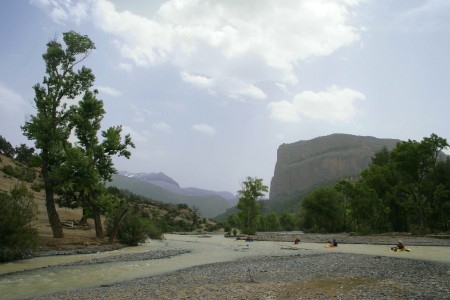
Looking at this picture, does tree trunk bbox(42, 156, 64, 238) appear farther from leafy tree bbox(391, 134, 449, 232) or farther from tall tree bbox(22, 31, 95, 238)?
leafy tree bbox(391, 134, 449, 232)

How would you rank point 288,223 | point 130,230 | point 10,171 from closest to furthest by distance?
point 130,230
point 10,171
point 288,223

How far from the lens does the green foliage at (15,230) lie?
71.8ft

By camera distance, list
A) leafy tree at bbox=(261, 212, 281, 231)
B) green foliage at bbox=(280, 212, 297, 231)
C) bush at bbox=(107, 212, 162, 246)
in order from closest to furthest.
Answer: bush at bbox=(107, 212, 162, 246)
leafy tree at bbox=(261, 212, 281, 231)
green foliage at bbox=(280, 212, 297, 231)

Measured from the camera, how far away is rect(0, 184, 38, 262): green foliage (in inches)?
861

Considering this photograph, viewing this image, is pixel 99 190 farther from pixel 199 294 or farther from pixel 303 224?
pixel 303 224

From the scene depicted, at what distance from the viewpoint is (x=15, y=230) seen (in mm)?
22391

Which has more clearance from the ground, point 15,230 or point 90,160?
point 90,160

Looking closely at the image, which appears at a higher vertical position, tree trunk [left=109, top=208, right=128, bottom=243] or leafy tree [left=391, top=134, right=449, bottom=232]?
leafy tree [left=391, top=134, right=449, bottom=232]

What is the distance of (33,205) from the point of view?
24.7m

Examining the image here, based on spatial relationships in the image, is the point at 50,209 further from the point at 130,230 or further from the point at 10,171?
the point at 10,171

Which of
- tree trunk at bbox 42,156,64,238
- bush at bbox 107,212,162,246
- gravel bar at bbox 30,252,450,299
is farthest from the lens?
bush at bbox 107,212,162,246

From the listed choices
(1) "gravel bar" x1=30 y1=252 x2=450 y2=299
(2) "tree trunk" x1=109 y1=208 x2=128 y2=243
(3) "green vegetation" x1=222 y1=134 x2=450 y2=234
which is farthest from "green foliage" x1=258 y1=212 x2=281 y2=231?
(1) "gravel bar" x1=30 y1=252 x2=450 y2=299

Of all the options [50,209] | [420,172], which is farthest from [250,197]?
[50,209]

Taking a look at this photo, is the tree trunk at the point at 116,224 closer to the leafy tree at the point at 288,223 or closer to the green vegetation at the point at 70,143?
the green vegetation at the point at 70,143
